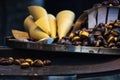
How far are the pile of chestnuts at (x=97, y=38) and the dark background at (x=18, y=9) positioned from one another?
101 cm

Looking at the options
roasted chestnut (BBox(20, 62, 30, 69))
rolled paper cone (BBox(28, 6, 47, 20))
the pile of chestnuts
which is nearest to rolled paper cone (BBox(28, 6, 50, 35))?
rolled paper cone (BBox(28, 6, 47, 20))

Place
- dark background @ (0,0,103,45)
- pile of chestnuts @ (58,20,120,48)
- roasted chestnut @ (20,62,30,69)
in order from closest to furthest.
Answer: roasted chestnut @ (20,62,30,69) → pile of chestnuts @ (58,20,120,48) → dark background @ (0,0,103,45)

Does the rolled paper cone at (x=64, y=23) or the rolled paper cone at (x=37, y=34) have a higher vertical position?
the rolled paper cone at (x=64, y=23)

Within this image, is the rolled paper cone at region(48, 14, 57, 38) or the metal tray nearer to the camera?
the metal tray

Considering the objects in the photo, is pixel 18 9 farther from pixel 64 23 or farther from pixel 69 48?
pixel 69 48

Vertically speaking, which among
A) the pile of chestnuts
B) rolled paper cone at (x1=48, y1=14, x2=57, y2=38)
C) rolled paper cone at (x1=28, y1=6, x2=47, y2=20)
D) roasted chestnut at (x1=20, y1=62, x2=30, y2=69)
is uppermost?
rolled paper cone at (x1=28, y1=6, x2=47, y2=20)

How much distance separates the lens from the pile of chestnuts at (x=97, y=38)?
4.42ft

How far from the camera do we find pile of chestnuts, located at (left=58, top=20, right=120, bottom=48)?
4.42 ft

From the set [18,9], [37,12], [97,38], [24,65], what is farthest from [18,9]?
[24,65]

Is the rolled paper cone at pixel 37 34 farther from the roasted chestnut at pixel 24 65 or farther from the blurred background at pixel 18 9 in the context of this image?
the blurred background at pixel 18 9

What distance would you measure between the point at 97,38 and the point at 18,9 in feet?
4.02

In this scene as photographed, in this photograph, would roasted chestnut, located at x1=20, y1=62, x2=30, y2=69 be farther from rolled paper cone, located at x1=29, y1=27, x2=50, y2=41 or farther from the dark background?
the dark background

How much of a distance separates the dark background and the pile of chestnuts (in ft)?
3.30

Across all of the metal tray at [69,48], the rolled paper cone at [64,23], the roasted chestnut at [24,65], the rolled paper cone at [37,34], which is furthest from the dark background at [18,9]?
the roasted chestnut at [24,65]
